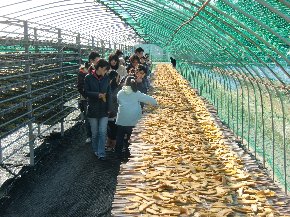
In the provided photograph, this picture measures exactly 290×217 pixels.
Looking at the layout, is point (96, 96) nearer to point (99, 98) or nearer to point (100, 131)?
point (99, 98)

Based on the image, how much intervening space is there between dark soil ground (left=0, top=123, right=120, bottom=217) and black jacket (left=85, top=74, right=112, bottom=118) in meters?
0.97

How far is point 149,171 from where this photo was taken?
5.29 m

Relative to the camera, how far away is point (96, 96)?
823 cm

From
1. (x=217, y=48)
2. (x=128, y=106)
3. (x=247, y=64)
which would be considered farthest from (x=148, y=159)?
(x=217, y=48)

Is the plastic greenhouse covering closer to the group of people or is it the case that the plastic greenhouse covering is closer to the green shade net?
the green shade net

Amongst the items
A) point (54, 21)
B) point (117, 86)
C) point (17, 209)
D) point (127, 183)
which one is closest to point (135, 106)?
point (117, 86)

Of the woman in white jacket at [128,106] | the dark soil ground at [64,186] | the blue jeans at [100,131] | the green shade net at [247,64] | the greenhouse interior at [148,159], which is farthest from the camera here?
the blue jeans at [100,131]

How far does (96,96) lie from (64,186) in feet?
6.26

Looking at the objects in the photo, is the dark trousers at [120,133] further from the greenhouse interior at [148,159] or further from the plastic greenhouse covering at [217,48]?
the plastic greenhouse covering at [217,48]

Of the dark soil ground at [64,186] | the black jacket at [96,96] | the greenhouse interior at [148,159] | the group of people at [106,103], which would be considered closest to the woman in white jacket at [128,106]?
the group of people at [106,103]

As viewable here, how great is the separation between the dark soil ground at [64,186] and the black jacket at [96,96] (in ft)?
3.17

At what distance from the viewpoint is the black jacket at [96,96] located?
827 cm

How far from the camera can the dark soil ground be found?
6.06m

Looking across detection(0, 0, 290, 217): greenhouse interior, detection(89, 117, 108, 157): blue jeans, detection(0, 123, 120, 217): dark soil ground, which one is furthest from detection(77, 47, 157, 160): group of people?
detection(0, 123, 120, 217): dark soil ground
